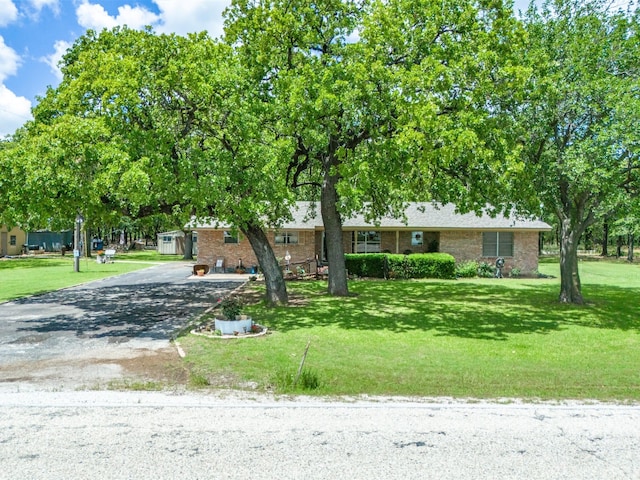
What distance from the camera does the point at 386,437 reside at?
5891 millimetres

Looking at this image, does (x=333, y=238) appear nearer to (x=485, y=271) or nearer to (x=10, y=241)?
(x=485, y=271)

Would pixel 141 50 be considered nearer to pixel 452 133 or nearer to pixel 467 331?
pixel 452 133

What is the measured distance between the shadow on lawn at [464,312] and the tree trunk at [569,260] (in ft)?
1.64

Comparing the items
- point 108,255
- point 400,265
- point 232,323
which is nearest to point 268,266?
point 232,323

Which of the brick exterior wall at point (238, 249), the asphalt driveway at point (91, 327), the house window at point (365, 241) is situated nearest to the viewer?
the asphalt driveway at point (91, 327)

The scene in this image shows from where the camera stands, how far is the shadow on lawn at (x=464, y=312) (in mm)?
13359

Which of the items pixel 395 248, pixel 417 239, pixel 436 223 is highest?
pixel 436 223

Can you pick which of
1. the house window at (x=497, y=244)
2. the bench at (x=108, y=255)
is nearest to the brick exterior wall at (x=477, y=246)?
the house window at (x=497, y=244)

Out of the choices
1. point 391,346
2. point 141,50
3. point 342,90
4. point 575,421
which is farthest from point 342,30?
point 575,421

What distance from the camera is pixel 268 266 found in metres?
16.5

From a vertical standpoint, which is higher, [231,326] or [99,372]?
[231,326]

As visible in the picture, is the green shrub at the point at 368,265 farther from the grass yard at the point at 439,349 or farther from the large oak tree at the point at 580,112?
the large oak tree at the point at 580,112

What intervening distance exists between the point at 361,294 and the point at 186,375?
1250 cm

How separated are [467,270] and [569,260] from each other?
10.6 m
